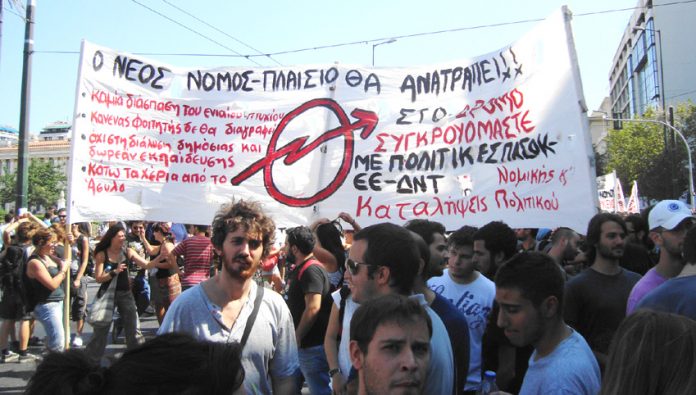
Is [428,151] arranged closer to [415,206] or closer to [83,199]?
[415,206]

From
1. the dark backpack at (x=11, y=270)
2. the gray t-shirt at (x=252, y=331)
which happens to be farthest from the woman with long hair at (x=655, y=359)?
the dark backpack at (x=11, y=270)

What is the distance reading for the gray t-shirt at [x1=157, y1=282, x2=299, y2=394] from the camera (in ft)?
9.68

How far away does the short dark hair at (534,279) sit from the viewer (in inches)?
107

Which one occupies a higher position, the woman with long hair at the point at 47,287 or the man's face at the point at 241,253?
the man's face at the point at 241,253

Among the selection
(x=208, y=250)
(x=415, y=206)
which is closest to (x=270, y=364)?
(x=415, y=206)

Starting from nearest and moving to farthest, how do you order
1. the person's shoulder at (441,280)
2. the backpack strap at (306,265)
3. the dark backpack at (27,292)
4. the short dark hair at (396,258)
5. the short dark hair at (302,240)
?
the short dark hair at (396,258) < the person's shoulder at (441,280) < the backpack strap at (306,265) < the short dark hair at (302,240) < the dark backpack at (27,292)

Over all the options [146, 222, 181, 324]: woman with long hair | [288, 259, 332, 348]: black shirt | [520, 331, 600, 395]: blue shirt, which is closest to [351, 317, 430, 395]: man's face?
[520, 331, 600, 395]: blue shirt

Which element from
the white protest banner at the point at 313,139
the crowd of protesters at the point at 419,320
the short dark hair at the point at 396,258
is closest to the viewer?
the crowd of protesters at the point at 419,320

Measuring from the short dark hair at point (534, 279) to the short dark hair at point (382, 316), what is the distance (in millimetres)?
585

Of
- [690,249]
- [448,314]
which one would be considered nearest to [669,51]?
[690,249]

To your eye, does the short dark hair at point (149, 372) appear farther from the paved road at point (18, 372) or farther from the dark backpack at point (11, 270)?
the dark backpack at point (11, 270)

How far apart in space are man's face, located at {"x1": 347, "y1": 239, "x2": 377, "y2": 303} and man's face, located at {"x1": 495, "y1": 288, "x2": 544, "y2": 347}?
1.97 ft

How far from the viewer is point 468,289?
167 inches

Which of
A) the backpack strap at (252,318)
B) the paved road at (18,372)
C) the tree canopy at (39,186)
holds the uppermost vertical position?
the tree canopy at (39,186)
